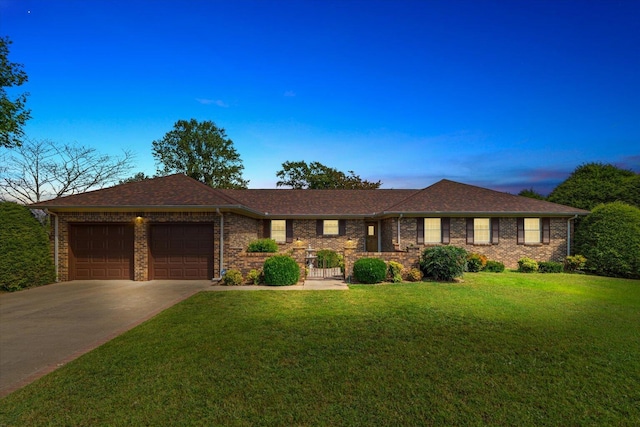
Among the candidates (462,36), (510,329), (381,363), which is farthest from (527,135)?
(381,363)

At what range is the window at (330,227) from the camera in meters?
19.2

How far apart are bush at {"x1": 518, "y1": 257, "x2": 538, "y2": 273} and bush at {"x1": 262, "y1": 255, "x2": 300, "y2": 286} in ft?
39.3

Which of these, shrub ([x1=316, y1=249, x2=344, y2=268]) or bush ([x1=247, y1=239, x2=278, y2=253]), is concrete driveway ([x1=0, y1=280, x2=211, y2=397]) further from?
shrub ([x1=316, y1=249, x2=344, y2=268])

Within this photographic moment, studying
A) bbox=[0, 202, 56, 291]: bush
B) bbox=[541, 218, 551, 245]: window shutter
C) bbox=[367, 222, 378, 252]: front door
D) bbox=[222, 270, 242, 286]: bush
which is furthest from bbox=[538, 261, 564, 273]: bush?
bbox=[0, 202, 56, 291]: bush

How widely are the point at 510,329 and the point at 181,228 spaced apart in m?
12.1

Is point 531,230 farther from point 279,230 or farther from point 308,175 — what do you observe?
point 308,175

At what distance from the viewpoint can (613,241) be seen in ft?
47.5

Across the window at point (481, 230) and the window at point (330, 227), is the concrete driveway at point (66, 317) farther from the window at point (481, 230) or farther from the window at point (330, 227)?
the window at point (481, 230)

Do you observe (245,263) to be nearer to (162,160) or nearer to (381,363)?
(381,363)

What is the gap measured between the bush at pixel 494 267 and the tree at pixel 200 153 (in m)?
29.2

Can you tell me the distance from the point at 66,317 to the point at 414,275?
11.3 meters

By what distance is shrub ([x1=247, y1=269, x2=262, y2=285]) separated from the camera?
1196 cm

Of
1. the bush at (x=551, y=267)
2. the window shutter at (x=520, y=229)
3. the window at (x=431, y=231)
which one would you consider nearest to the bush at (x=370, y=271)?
the window at (x=431, y=231)

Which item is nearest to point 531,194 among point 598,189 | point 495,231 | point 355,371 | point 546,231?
point 598,189
